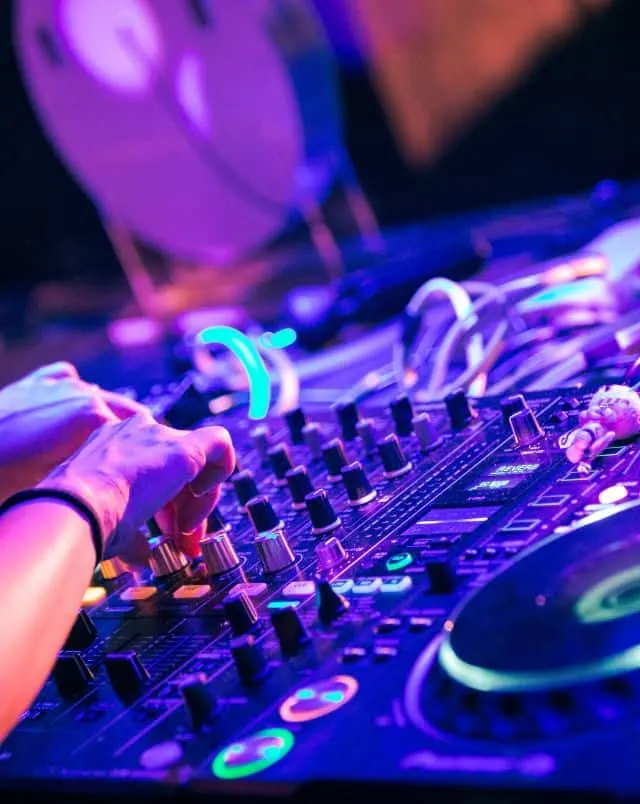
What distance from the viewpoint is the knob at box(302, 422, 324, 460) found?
1.28 meters

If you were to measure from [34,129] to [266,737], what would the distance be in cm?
252

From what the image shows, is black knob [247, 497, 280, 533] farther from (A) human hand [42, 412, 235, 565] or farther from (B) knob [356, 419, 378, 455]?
(B) knob [356, 419, 378, 455]

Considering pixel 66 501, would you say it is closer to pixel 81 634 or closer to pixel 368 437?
pixel 81 634

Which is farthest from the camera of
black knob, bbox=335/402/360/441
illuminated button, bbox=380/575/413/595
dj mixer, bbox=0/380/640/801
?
black knob, bbox=335/402/360/441

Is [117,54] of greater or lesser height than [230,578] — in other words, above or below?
above

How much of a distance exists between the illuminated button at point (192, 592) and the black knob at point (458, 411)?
1.04 feet

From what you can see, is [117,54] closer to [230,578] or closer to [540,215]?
[540,215]

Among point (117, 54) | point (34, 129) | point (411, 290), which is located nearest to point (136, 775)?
point (411, 290)

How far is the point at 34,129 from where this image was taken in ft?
9.77

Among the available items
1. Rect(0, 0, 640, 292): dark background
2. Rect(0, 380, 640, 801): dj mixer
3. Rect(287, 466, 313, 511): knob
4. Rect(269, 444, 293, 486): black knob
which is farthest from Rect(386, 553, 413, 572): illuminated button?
Rect(0, 0, 640, 292): dark background

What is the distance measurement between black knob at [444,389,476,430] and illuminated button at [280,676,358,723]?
46cm

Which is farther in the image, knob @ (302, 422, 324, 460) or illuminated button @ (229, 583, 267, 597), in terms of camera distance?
knob @ (302, 422, 324, 460)

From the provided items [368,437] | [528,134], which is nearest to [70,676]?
[368,437]

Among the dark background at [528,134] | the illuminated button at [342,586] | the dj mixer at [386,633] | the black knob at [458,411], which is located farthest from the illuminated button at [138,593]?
the dark background at [528,134]
